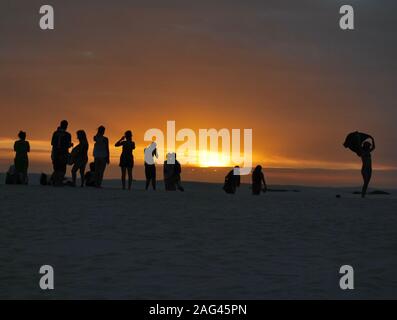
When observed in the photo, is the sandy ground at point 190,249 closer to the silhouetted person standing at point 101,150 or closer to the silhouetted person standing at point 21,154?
the silhouetted person standing at point 101,150

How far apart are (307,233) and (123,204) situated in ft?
19.5

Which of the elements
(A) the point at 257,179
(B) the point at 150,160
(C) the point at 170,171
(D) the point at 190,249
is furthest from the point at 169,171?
(D) the point at 190,249

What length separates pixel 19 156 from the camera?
87.1ft

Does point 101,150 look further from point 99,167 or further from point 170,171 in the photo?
point 170,171

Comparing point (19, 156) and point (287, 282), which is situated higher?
point (19, 156)

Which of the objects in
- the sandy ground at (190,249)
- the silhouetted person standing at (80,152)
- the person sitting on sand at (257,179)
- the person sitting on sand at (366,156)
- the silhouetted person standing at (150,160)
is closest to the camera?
the sandy ground at (190,249)

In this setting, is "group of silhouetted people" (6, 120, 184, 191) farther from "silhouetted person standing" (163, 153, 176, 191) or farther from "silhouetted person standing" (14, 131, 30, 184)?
"silhouetted person standing" (163, 153, 176, 191)

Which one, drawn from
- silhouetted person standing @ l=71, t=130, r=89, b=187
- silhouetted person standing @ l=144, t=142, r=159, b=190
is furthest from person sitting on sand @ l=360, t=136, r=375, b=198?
silhouetted person standing @ l=71, t=130, r=89, b=187

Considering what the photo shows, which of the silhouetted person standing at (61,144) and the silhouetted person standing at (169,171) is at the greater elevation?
the silhouetted person standing at (61,144)

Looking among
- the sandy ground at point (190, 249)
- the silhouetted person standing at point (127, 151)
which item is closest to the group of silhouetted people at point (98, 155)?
the silhouetted person standing at point (127, 151)

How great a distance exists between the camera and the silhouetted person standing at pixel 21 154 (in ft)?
86.2

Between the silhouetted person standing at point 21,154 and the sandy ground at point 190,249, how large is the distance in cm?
606

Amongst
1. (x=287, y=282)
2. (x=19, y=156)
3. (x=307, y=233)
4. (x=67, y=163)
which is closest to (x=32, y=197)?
(x=67, y=163)
